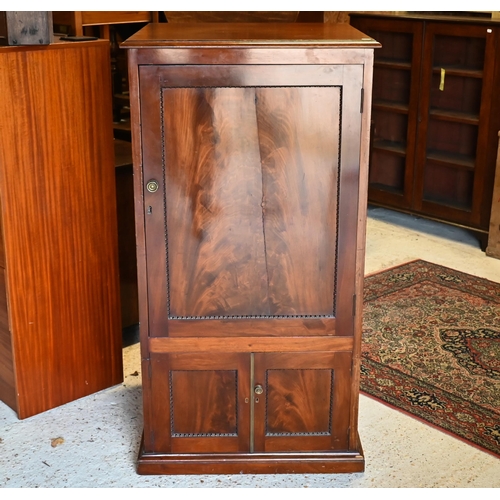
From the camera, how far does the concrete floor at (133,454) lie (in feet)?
8.05

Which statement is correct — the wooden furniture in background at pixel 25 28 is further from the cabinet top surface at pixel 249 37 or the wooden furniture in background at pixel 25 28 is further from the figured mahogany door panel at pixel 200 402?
the figured mahogany door panel at pixel 200 402

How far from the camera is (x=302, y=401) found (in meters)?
2.44

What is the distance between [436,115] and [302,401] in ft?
9.36

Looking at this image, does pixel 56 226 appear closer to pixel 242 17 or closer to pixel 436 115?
pixel 242 17

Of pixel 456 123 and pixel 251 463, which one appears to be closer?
pixel 251 463

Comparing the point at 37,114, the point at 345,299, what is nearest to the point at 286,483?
the point at 345,299

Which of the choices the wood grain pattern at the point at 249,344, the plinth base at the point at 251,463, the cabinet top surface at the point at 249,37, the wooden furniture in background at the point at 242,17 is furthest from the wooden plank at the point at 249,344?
the wooden furniture in background at the point at 242,17

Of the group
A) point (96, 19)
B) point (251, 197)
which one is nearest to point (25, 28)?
point (251, 197)

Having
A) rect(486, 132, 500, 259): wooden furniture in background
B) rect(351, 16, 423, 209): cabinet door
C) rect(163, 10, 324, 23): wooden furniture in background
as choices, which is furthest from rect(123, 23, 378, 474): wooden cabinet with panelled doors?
rect(351, 16, 423, 209): cabinet door

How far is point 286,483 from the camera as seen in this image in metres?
2.44

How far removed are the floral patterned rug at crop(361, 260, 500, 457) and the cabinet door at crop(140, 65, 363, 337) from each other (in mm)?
781

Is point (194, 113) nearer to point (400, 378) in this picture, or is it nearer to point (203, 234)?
point (203, 234)

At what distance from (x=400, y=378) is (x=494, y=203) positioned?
175 cm
